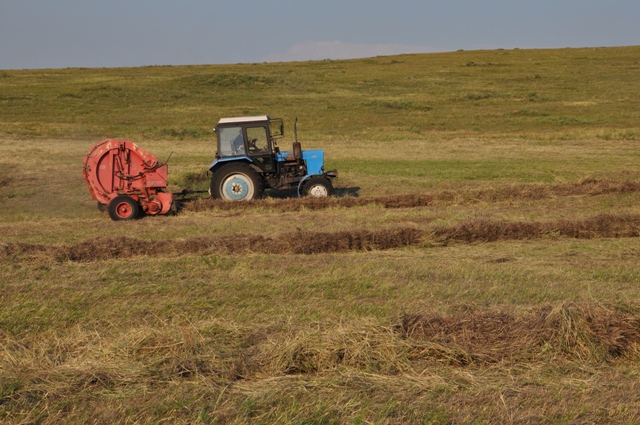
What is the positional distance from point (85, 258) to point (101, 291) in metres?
1.96


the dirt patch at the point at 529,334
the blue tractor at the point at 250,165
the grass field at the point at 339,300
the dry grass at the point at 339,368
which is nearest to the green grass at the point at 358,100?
the grass field at the point at 339,300

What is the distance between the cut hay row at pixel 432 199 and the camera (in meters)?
13.9

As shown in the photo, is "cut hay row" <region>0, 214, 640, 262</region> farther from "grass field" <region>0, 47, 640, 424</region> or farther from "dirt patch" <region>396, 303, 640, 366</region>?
"dirt patch" <region>396, 303, 640, 366</region>

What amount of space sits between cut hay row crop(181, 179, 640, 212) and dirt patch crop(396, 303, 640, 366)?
313 inches

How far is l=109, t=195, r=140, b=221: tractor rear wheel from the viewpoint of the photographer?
13250 millimetres

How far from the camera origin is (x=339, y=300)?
23.8 feet

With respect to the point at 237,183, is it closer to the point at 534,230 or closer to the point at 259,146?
the point at 259,146

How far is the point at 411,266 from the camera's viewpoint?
866cm

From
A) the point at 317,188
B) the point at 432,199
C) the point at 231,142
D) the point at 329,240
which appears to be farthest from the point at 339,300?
the point at 231,142

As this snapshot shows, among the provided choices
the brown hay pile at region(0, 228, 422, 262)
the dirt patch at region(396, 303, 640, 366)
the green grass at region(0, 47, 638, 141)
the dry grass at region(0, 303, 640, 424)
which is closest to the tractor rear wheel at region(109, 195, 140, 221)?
the brown hay pile at region(0, 228, 422, 262)

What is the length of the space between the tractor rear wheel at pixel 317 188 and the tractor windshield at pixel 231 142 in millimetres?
1515

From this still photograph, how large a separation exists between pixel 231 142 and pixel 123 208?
2.77 m

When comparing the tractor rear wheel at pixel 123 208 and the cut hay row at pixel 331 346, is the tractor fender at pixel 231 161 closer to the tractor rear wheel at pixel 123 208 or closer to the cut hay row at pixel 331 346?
the tractor rear wheel at pixel 123 208

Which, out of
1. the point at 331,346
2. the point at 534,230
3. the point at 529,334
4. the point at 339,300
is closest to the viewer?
the point at 331,346
